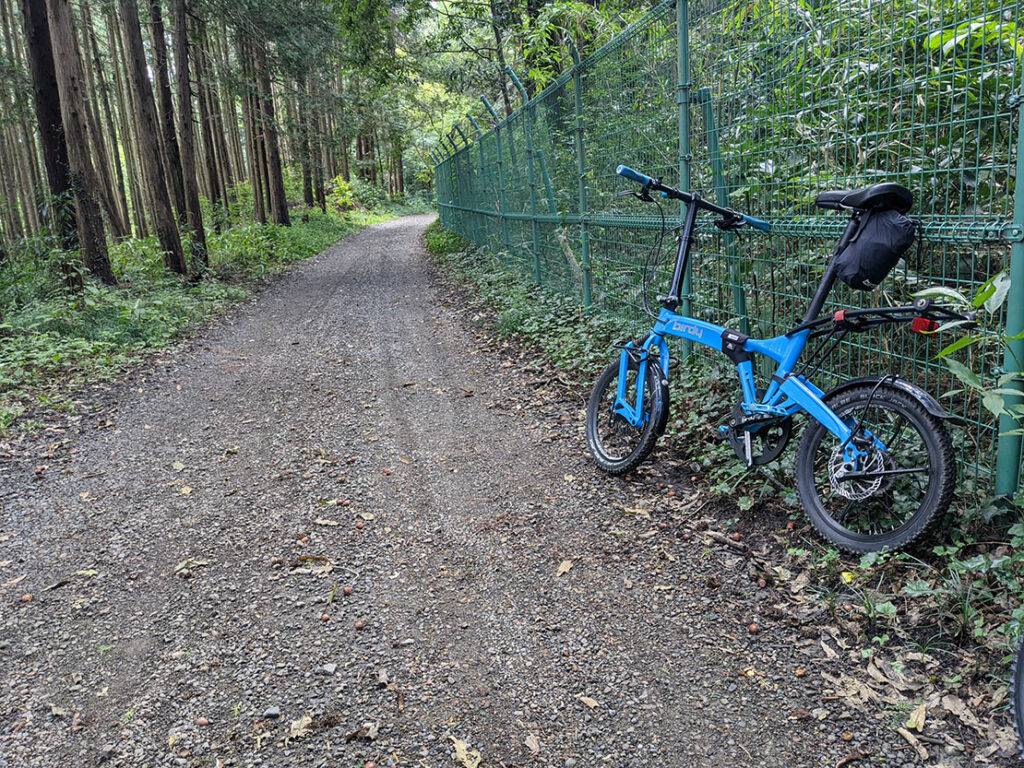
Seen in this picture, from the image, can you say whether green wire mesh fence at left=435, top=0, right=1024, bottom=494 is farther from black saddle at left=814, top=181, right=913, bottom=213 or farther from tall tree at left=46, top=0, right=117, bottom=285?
tall tree at left=46, top=0, right=117, bottom=285

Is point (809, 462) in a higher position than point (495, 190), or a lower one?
lower

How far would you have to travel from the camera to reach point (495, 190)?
42.1 ft

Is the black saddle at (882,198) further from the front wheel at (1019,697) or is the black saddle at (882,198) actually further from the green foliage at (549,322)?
the green foliage at (549,322)

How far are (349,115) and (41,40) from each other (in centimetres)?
1366

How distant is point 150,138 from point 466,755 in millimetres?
12826

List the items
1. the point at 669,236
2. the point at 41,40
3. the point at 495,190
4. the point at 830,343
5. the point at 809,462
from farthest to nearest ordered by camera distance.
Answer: the point at 495,190, the point at 41,40, the point at 669,236, the point at 830,343, the point at 809,462

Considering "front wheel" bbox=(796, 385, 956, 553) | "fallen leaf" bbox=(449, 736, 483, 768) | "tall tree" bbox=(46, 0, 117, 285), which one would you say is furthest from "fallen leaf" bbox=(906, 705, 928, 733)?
"tall tree" bbox=(46, 0, 117, 285)

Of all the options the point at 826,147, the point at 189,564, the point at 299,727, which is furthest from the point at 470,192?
the point at 299,727

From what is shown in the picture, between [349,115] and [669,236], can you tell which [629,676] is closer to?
[669,236]

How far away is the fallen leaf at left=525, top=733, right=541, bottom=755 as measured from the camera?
2.21 meters

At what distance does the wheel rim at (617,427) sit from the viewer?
4137 millimetres

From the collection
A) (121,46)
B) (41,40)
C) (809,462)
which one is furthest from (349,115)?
(809,462)

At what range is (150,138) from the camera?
12094 mm

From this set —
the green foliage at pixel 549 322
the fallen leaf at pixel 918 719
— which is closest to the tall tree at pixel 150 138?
the green foliage at pixel 549 322
